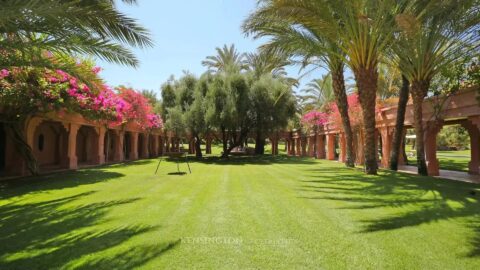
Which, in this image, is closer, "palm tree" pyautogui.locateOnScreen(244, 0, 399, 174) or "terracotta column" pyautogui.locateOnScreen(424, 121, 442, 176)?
"palm tree" pyautogui.locateOnScreen(244, 0, 399, 174)

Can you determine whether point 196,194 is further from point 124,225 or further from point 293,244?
point 293,244

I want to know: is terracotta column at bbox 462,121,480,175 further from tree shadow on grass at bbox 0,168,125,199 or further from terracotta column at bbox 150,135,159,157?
terracotta column at bbox 150,135,159,157

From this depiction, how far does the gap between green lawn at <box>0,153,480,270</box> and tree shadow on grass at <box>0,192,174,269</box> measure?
16 millimetres

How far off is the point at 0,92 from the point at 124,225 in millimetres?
8370

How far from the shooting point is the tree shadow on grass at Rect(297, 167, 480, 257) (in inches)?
236

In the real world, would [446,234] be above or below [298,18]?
below

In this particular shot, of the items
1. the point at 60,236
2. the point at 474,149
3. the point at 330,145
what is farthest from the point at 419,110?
the point at 330,145

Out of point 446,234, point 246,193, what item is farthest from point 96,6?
point 446,234

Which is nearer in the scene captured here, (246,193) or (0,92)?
(246,193)

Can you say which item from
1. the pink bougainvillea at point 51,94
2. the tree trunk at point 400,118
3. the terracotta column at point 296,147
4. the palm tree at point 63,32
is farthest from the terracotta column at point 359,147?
the terracotta column at point 296,147

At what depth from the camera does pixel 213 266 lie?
4176 millimetres

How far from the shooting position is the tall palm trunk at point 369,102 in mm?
13156

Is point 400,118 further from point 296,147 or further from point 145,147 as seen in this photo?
point 296,147

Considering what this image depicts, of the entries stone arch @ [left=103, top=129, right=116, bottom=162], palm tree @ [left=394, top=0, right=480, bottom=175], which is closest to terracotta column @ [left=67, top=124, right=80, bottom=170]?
stone arch @ [left=103, top=129, right=116, bottom=162]
